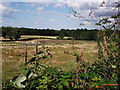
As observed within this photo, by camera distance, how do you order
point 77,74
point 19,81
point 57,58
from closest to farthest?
point 19,81 → point 77,74 → point 57,58

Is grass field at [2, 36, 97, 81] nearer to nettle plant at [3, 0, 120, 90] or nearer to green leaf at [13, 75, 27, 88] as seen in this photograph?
nettle plant at [3, 0, 120, 90]

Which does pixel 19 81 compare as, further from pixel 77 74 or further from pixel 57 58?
pixel 57 58

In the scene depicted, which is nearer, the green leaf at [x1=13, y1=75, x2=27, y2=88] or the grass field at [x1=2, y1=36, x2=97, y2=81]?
the green leaf at [x1=13, y1=75, x2=27, y2=88]

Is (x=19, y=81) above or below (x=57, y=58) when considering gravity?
above

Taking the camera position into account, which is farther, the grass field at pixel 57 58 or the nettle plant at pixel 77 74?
the grass field at pixel 57 58

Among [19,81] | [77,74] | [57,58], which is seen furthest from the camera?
[57,58]

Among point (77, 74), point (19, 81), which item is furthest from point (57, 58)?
point (19, 81)

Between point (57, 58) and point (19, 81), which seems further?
point (57, 58)

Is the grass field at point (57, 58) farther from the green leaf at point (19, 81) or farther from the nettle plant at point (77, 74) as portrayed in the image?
the green leaf at point (19, 81)

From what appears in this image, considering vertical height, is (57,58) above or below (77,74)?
below

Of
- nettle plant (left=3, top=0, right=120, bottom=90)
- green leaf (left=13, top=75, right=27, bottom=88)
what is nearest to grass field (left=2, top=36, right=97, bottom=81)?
nettle plant (left=3, top=0, right=120, bottom=90)

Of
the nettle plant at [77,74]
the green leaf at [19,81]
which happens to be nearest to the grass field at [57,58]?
the nettle plant at [77,74]

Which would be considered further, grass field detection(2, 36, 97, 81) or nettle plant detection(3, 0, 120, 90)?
grass field detection(2, 36, 97, 81)

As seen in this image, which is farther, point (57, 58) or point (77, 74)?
point (57, 58)
